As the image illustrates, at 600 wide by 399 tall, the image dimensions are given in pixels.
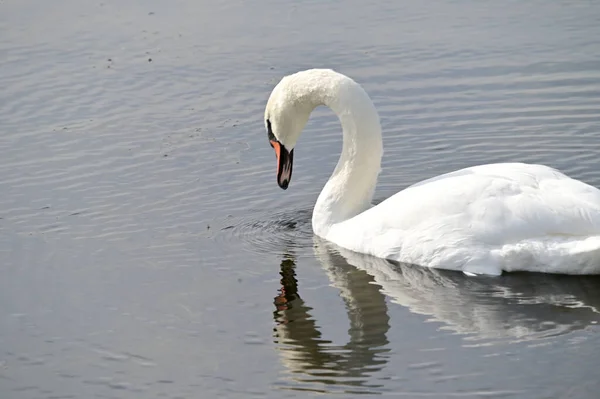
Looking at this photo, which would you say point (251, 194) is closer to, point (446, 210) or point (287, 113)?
point (287, 113)

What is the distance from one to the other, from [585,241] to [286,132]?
9.75 ft

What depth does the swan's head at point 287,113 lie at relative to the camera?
1035 centimetres

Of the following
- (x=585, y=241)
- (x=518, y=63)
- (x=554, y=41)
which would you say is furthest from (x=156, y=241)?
(x=554, y=41)

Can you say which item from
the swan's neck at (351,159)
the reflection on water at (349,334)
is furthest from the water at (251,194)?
the swan's neck at (351,159)

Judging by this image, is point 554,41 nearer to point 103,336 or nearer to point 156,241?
point 156,241

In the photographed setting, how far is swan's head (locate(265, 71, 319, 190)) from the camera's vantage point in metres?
10.4

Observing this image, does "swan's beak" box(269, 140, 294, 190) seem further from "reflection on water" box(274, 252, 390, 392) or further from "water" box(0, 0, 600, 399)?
"reflection on water" box(274, 252, 390, 392)

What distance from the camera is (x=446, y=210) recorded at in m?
9.26

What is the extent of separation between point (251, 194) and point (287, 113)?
3.56ft

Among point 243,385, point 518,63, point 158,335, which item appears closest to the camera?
point 243,385

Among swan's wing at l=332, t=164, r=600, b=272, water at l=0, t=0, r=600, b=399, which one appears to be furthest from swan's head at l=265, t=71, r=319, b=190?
swan's wing at l=332, t=164, r=600, b=272

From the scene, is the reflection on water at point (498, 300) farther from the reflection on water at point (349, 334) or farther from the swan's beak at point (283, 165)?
the swan's beak at point (283, 165)

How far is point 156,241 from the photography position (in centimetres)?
1024

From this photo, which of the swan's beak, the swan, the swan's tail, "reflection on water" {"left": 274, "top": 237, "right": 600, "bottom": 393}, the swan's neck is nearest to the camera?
"reflection on water" {"left": 274, "top": 237, "right": 600, "bottom": 393}
